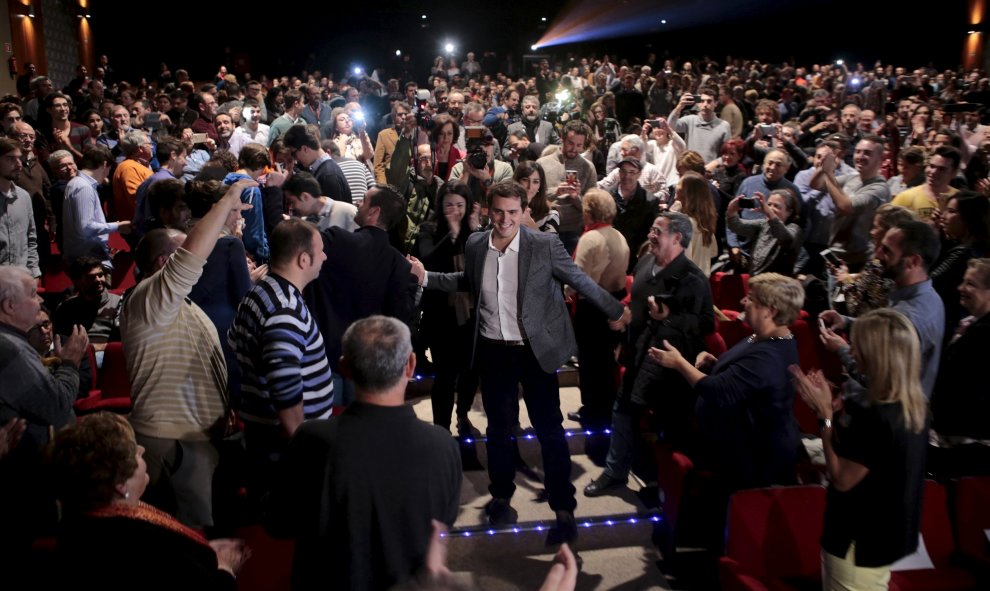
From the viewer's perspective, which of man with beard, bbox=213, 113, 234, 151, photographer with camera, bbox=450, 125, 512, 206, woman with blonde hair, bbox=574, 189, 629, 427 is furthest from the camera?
man with beard, bbox=213, 113, 234, 151

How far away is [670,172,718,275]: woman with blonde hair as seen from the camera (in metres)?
5.29

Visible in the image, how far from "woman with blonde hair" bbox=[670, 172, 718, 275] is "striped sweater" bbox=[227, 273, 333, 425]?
10.1 feet

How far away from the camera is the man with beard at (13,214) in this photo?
16.7 ft

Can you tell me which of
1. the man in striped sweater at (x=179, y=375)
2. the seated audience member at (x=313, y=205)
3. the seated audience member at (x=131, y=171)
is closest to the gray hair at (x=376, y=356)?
the man in striped sweater at (x=179, y=375)

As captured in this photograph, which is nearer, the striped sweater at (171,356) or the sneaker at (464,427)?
the striped sweater at (171,356)

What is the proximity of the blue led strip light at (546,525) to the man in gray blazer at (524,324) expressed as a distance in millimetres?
121

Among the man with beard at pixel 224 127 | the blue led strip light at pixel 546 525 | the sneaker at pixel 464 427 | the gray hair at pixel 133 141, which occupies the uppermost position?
the man with beard at pixel 224 127

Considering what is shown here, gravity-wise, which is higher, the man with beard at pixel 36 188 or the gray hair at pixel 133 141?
the gray hair at pixel 133 141

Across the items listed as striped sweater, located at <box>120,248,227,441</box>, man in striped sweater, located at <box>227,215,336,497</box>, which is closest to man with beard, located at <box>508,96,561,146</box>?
man in striped sweater, located at <box>227,215,336,497</box>

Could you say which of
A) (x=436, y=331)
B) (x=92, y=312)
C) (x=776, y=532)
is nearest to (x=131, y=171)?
(x=92, y=312)

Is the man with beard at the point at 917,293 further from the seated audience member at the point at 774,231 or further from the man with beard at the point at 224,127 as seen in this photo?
the man with beard at the point at 224,127

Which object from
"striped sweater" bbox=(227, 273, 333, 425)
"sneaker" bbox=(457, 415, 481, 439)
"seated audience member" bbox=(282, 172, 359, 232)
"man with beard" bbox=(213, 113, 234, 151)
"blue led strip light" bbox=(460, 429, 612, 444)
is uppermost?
"man with beard" bbox=(213, 113, 234, 151)

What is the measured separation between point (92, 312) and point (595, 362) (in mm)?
3050

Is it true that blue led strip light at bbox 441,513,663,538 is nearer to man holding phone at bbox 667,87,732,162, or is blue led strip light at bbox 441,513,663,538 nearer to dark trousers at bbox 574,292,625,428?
dark trousers at bbox 574,292,625,428
